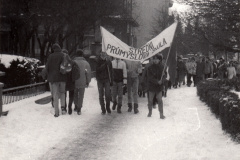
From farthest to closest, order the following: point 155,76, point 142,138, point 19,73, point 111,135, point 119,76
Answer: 1. point 19,73
2. point 119,76
3. point 155,76
4. point 111,135
5. point 142,138

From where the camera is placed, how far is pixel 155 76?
1142 centimetres

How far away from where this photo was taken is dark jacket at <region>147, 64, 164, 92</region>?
11.4 m

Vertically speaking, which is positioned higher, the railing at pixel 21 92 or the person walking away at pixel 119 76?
the person walking away at pixel 119 76

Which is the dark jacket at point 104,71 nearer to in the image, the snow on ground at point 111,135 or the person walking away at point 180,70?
the snow on ground at point 111,135

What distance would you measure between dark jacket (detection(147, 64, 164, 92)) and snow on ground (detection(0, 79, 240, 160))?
0.79 m

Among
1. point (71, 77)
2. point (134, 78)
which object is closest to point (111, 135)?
point (71, 77)

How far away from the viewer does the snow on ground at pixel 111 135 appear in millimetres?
7410

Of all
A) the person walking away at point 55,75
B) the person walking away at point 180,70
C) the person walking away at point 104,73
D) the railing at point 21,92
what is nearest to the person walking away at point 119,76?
the person walking away at point 104,73

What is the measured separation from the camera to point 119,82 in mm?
12578

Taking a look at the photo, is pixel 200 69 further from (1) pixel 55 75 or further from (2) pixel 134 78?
(1) pixel 55 75

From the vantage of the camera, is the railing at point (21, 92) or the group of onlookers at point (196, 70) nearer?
the railing at point (21, 92)

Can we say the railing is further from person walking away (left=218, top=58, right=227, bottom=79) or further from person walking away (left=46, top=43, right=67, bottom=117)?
person walking away (left=218, top=58, right=227, bottom=79)

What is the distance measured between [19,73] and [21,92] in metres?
1.64

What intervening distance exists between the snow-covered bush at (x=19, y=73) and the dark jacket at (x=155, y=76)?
17.9 feet
